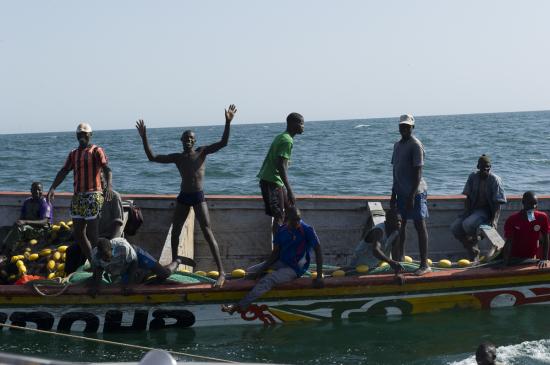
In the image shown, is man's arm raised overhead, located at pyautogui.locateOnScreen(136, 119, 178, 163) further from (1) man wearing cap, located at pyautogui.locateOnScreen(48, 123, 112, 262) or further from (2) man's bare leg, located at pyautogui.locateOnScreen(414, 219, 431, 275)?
(2) man's bare leg, located at pyautogui.locateOnScreen(414, 219, 431, 275)

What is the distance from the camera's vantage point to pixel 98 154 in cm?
830

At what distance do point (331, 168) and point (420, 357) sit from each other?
26.4 m

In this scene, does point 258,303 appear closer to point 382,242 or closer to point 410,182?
point 382,242

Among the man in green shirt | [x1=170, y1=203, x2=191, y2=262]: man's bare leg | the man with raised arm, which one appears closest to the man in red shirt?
the man in green shirt

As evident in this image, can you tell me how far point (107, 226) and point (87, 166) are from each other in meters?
1.00

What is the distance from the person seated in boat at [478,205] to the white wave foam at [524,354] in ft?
5.68

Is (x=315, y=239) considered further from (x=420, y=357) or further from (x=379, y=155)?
(x=379, y=155)

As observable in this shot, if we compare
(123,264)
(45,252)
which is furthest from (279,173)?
(45,252)

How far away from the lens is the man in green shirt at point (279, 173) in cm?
827

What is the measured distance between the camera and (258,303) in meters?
8.25

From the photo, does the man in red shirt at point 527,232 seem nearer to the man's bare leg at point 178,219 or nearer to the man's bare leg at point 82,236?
the man's bare leg at point 178,219

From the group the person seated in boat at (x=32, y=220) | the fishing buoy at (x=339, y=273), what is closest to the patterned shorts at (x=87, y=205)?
the person seated in boat at (x=32, y=220)

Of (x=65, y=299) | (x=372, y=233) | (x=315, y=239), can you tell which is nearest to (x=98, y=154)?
(x=65, y=299)

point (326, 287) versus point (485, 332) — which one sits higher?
point (326, 287)
